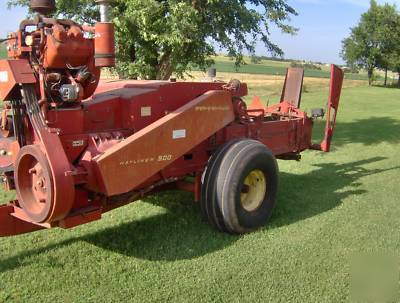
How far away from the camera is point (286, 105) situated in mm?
7344

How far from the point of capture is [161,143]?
15.0ft

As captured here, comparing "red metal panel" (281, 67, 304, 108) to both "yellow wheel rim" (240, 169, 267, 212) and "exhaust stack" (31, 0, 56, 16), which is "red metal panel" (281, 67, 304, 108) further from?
"exhaust stack" (31, 0, 56, 16)

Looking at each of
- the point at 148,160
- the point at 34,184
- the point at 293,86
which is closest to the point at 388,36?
the point at 293,86

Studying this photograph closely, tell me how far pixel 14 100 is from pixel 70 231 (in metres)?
1.60

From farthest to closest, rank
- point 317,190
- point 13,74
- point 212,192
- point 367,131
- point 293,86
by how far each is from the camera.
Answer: point 367,131 → point 293,86 → point 317,190 → point 212,192 → point 13,74

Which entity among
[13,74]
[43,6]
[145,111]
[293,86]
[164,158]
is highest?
[43,6]

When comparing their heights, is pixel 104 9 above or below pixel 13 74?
above

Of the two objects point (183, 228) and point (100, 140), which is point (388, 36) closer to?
point (183, 228)

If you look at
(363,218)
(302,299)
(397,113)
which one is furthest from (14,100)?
(397,113)

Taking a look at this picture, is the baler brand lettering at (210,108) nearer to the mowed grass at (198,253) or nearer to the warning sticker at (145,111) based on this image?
the warning sticker at (145,111)

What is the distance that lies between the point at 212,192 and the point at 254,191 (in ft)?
2.29

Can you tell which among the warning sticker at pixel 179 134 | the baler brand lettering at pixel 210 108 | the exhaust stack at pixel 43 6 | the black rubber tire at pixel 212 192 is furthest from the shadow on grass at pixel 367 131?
the exhaust stack at pixel 43 6

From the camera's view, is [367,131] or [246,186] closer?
[246,186]

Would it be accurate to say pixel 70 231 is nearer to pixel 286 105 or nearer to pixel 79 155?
pixel 79 155
